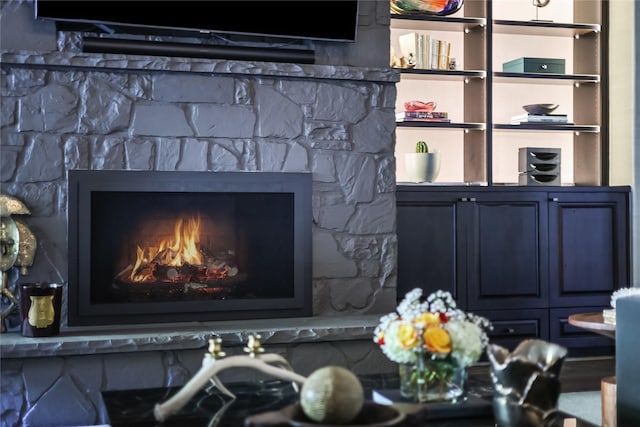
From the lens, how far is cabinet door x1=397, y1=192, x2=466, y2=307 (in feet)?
15.8

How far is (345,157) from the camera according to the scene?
13.5 ft

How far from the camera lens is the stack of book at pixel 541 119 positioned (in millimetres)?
5211

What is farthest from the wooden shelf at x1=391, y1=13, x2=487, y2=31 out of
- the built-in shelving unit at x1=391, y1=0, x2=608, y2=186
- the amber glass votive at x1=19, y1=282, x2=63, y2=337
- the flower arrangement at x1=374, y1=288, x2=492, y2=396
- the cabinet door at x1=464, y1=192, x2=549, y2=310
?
the flower arrangement at x1=374, y1=288, x2=492, y2=396

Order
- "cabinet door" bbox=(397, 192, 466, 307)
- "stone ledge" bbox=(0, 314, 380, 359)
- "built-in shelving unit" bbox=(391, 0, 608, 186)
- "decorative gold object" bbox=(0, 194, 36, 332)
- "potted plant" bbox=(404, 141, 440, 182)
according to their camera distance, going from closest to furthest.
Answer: "stone ledge" bbox=(0, 314, 380, 359), "decorative gold object" bbox=(0, 194, 36, 332), "cabinet door" bbox=(397, 192, 466, 307), "potted plant" bbox=(404, 141, 440, 182), "built-in shelving unit" bbox=(391, 0, 608, 186)

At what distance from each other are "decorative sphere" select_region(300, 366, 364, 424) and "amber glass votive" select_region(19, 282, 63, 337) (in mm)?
2174

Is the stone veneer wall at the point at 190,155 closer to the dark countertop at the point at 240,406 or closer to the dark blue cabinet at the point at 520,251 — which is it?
the dark blue cabinet at the point at 520,251

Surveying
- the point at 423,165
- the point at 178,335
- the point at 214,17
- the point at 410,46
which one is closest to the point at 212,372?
the point at 178,335

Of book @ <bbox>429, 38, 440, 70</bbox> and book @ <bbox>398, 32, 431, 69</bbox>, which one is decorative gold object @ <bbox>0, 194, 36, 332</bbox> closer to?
book @ <bbox>398, 32, 431, 69</bbox>

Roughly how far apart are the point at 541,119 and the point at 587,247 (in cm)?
79

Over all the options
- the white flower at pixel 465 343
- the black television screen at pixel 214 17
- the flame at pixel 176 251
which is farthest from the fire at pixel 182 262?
the white flower at pixel 465 343

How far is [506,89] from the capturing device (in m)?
5.52

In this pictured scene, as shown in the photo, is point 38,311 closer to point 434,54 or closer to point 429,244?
point 429,244

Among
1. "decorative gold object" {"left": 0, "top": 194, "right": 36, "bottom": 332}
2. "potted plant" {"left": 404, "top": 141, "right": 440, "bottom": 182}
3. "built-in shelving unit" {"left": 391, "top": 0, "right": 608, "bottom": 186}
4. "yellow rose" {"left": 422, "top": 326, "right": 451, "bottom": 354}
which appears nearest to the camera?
"yellow rose" {"left": 422, "top": 326, "right": 451, "bottom": 354}

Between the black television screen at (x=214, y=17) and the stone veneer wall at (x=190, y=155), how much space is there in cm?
11
